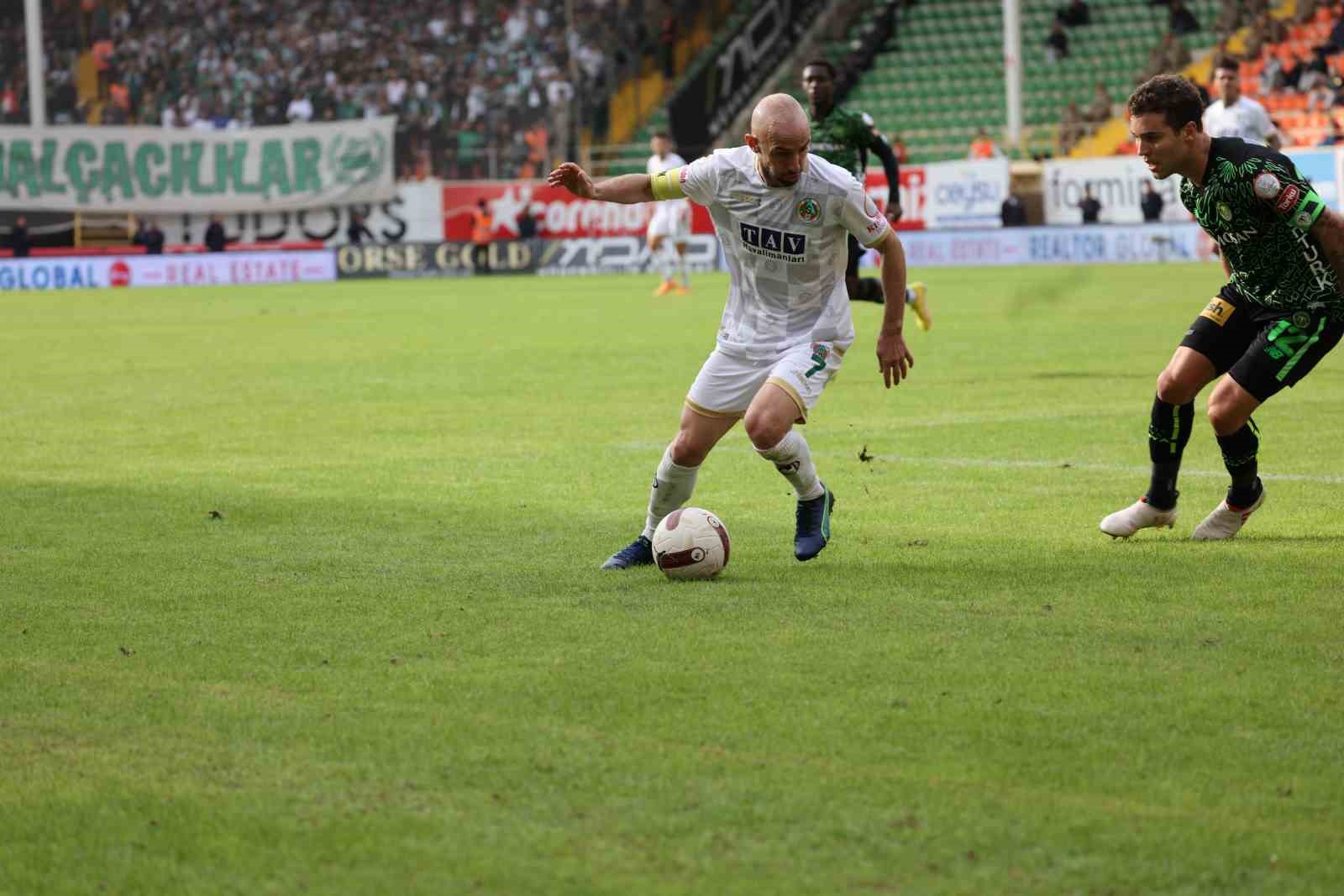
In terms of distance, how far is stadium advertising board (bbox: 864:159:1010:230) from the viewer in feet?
129

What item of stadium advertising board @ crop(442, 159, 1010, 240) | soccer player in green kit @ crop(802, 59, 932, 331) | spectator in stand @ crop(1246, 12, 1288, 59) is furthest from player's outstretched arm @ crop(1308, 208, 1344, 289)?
spectator in stand @ crop(1246, 12, 1288, 59)

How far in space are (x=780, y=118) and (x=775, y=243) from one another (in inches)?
22.4

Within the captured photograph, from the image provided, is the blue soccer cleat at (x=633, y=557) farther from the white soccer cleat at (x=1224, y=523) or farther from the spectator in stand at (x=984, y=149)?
the spectator in stand at (x=984, y=149)

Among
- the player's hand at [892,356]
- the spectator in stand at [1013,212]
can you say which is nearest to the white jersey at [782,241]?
the player's hand at [892,356]

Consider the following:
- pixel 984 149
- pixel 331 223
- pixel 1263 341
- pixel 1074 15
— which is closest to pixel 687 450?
pixel 1263 341

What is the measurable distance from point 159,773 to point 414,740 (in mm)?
607

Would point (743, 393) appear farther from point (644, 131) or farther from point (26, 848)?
point (644, 131)

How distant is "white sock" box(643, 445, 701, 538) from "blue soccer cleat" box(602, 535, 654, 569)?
41 mm

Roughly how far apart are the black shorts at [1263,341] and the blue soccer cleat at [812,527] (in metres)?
1.67

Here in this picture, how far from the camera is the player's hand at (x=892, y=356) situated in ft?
24.0

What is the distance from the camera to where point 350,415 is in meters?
13.6

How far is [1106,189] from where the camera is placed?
37.7m

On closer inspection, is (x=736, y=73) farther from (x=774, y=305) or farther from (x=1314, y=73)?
(x=774, y=305)

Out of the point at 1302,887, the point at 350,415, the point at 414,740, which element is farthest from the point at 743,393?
the point at 350,415
